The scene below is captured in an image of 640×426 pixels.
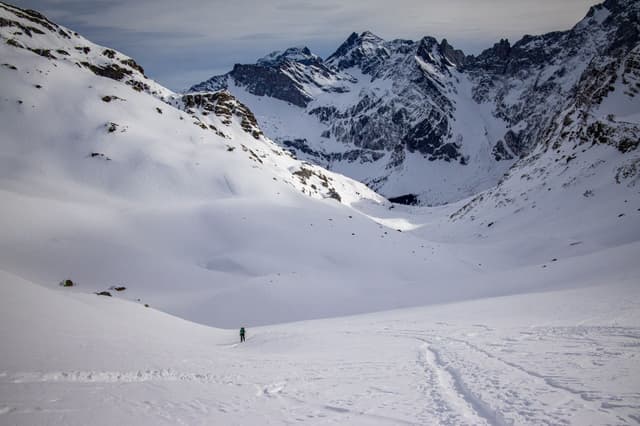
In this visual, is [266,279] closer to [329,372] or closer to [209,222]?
[209,222]

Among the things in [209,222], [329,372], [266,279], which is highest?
[209,222]

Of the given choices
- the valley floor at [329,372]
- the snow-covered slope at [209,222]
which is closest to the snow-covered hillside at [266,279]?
the valley floor at [329,372]

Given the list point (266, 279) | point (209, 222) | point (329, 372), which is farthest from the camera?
point (209, 222)

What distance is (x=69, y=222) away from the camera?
40.5 metres

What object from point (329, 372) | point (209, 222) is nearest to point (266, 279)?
point (209, 222)

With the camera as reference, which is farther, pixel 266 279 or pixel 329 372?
pixel 266 279

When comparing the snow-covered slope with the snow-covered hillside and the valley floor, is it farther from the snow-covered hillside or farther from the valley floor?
the valley floor

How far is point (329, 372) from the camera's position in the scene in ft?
45.5

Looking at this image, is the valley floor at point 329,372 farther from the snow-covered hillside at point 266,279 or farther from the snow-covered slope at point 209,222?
the snow-covered slope at point 209,222

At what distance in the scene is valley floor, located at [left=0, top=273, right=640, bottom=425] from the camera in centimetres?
923

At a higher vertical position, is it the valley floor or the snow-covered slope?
the snow-covered slope

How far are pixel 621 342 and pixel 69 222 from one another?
47.6 meters

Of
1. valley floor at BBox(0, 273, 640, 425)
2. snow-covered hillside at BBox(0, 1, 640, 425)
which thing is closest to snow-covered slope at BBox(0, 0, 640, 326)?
snow-covered hillside at BBox(0, 1, 640, 425)

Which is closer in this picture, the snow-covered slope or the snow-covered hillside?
the snow-covered hillside
